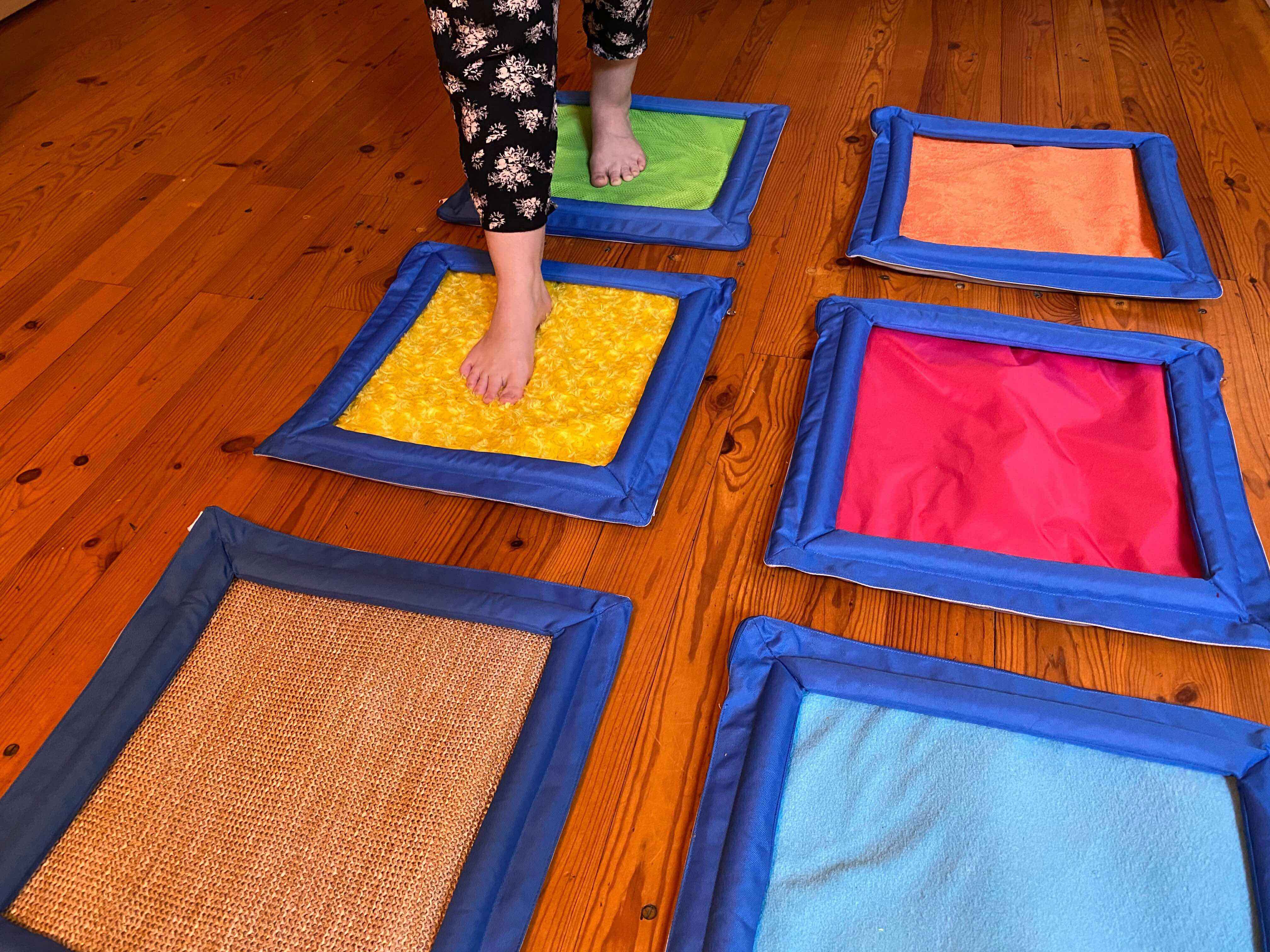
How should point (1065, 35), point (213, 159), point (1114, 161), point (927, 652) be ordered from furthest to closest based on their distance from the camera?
point (1065, 35) < point (213, 159) < point (1114, 161) < point (927, 652)

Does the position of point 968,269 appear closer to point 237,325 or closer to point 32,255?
point 237,325

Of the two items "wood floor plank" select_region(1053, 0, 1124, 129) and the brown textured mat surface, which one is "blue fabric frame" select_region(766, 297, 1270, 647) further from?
"wood floor plank" select_region(1053, 0, 1124, 129)

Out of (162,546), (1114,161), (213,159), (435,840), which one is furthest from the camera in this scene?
(213,159)

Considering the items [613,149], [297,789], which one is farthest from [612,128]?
[297,789]

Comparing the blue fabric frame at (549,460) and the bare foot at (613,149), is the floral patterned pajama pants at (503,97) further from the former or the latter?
the bare foot at (613,149)

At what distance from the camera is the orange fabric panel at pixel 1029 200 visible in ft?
4.85

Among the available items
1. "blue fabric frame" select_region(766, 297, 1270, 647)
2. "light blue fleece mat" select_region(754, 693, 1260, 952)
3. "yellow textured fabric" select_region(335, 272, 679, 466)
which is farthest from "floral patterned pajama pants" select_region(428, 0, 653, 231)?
"light blue fleece mat" select_region(754, 693, 1260, 952)

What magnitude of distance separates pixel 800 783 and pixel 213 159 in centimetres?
174

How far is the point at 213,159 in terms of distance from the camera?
1.87 m

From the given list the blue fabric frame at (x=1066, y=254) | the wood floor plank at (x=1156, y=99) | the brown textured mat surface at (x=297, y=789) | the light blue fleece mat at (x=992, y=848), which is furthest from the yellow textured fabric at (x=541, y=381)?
the wood floor plank at (x=1156, y=99)

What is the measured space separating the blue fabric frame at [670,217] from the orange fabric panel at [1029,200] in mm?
283

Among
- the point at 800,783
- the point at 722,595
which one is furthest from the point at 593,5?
the point at 800,783

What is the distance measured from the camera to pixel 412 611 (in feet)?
3.45

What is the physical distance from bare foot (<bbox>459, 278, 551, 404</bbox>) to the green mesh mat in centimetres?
41
